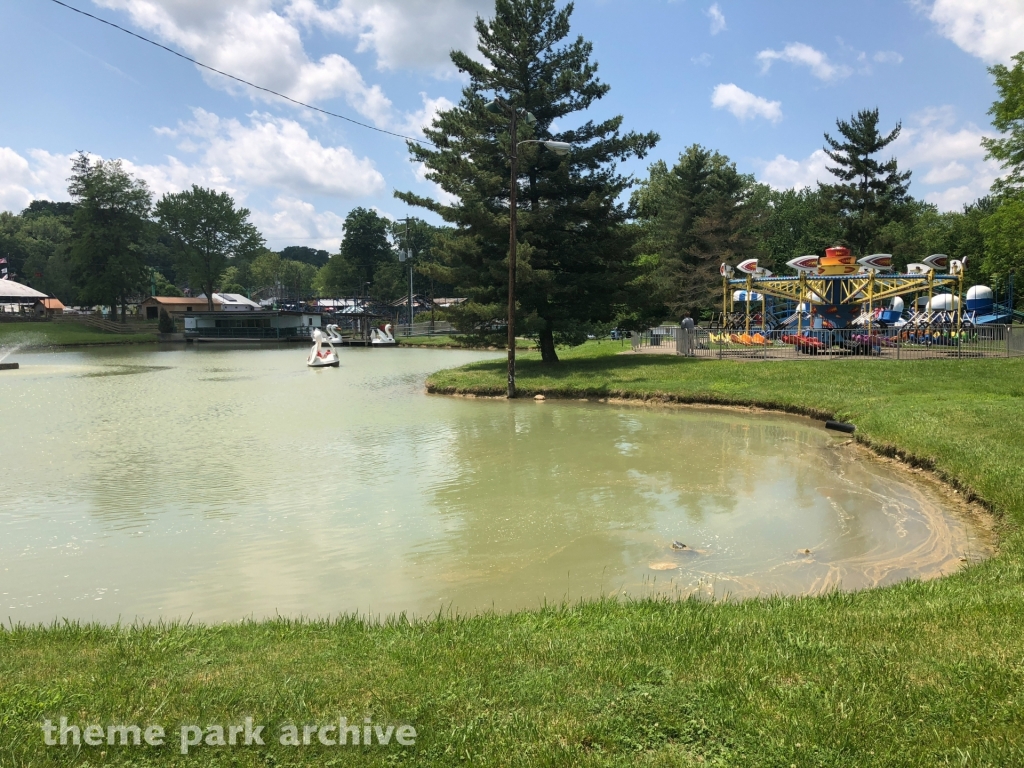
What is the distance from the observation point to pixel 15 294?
82438 millimetres

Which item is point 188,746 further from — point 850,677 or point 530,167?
point 530,167

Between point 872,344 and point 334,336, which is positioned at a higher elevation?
point 334,336

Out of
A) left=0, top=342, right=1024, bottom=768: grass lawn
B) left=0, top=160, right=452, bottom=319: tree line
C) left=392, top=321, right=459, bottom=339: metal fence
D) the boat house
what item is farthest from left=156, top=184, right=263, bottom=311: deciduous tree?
left=0, top=342, right=1024, bottom=768: grass lawn

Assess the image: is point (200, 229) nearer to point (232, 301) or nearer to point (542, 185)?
point (232, 301)

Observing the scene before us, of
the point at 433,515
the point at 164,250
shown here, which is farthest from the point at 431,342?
the point at 164,250

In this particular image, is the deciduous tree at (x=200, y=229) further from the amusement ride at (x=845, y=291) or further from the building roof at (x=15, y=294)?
the amusement ride at (x=845, y=291)

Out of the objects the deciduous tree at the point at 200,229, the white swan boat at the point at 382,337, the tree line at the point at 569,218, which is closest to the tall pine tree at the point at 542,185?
the tree line at the point at 569,218

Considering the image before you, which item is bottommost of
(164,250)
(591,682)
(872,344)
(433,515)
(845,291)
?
(433,515)

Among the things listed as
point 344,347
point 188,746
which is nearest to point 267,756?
point 188,746

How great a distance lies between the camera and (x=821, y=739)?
3209mm

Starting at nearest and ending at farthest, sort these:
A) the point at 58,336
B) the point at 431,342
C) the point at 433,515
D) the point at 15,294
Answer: the point at 433,515 → the point at 431,342 → the point at 58,336 → the point at 15,294

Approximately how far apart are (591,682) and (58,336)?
256 feet

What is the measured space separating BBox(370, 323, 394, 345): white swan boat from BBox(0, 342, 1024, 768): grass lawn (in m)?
57.6

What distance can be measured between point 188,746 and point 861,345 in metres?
29.5
